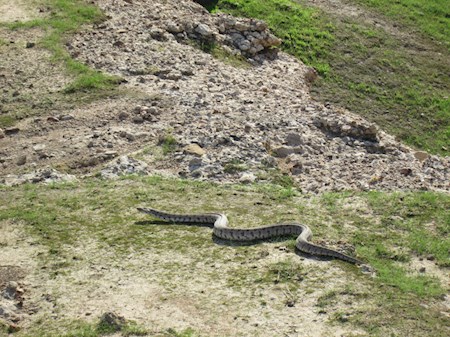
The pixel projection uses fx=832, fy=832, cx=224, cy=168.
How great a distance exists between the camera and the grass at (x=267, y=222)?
12.0m

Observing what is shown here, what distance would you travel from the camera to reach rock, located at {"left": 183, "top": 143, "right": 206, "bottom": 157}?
18.7m

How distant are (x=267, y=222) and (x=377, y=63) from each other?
16083 mm

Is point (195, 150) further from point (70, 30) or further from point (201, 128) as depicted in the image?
point (70, 30)

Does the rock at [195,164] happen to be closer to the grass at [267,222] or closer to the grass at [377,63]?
the grass at [267,222]

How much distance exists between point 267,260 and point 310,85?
1504 cm

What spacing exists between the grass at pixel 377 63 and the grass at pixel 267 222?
9.81 m

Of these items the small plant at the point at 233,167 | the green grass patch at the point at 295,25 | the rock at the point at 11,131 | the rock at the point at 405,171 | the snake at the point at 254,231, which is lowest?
the rock at the point at 11,131

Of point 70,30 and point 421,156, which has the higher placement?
point 421,156

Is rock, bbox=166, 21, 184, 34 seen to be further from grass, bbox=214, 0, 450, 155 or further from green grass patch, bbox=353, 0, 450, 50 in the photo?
green grass patch, bbox=353, 0, 450, 50

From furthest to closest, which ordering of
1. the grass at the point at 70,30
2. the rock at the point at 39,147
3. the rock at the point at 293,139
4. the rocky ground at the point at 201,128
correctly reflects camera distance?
1. the grass at the point at 70,30
2. the rock at the point at 293,139
3. the rock at the point at 39,147
4. the rocky ground at the point at 201,128

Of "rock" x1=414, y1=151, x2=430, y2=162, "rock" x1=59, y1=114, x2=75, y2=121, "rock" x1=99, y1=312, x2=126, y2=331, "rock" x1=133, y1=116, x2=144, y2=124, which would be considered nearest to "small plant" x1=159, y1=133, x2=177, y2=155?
"rock" x1=133, y1=116, x2=144, y2=124

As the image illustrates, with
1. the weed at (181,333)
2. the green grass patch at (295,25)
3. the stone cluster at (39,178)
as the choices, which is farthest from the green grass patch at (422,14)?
the weed at (181,333)

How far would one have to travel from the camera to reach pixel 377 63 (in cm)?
2975

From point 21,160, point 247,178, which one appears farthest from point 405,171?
point 21,160
